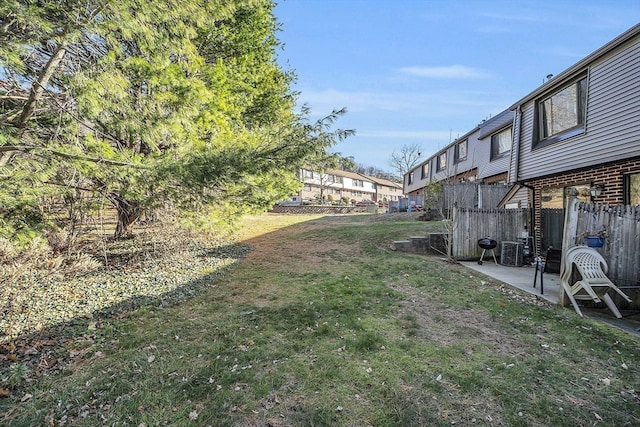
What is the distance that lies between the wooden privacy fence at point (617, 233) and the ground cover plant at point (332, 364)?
1467 millimetres

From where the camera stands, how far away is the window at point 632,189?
21.1 ft

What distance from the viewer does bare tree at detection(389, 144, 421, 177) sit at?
47.8 metres

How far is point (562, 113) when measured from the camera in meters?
8.45

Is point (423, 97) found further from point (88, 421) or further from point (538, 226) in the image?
point (88, 421)

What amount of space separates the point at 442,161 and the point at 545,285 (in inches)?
830

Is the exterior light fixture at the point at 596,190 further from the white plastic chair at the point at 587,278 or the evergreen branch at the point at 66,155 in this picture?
the evergreen branch at the point at 66,155

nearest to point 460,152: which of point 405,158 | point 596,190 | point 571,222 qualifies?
point 596,190

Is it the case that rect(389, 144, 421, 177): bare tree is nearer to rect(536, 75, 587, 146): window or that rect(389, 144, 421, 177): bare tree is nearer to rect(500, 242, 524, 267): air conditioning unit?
rect(536, 75, 587, 146): window

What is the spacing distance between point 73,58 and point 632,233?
9.93 meters

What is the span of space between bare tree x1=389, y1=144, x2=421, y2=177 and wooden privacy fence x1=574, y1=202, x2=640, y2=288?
42.5 m

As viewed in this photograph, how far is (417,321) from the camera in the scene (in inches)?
190

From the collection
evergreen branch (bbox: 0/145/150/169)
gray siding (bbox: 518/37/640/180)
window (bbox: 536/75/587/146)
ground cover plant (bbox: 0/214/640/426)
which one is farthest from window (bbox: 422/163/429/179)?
evergreen branch (bbox: 0/145/150/169)

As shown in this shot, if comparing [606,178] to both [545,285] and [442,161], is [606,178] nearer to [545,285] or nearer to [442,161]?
[545,285]

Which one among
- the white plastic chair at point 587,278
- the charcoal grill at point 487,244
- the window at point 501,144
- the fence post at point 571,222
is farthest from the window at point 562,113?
the window at point 501,144
